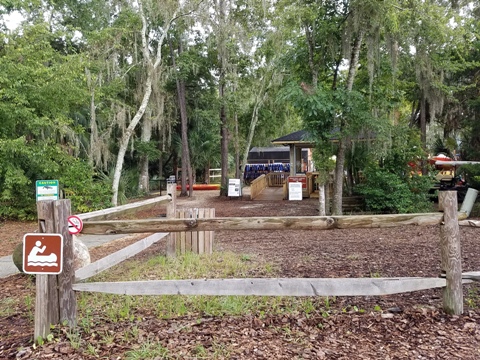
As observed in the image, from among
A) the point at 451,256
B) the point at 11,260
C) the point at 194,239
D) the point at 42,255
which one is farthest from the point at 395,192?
the point at 42,255

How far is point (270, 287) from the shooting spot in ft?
10.2

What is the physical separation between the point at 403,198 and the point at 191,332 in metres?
8.87

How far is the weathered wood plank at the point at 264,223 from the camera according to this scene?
3.28 metres

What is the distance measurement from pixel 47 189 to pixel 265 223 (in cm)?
637

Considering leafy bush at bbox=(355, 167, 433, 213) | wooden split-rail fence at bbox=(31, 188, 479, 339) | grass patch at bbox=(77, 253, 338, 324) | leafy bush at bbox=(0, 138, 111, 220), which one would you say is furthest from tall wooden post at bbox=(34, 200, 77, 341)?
leafy bush at bbox=(355, 167, 433, 213)

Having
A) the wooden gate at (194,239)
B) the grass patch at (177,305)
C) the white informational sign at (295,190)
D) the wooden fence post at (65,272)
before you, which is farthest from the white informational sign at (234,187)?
the wooden fence post at (65,272)

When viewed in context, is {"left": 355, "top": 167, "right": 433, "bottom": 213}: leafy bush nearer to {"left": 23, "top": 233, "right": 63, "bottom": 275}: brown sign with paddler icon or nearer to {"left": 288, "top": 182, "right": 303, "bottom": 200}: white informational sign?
{"left": 288, "top": 182, "right": 303, "bottom": 200}: white informational sign

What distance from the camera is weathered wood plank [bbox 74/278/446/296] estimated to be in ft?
10.2

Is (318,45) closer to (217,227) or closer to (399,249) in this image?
(399,249)

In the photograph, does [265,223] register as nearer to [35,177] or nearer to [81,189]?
[81,189]

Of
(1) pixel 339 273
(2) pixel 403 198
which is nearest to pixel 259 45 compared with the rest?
(2) pixel 403 198

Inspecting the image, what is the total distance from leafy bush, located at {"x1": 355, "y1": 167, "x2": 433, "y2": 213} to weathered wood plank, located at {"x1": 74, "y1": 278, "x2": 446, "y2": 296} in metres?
7.85

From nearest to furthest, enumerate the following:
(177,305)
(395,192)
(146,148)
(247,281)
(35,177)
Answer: (247,281)
(177,305)
(395,192)
(35,177)
(146,148)

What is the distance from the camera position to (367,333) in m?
3.00
